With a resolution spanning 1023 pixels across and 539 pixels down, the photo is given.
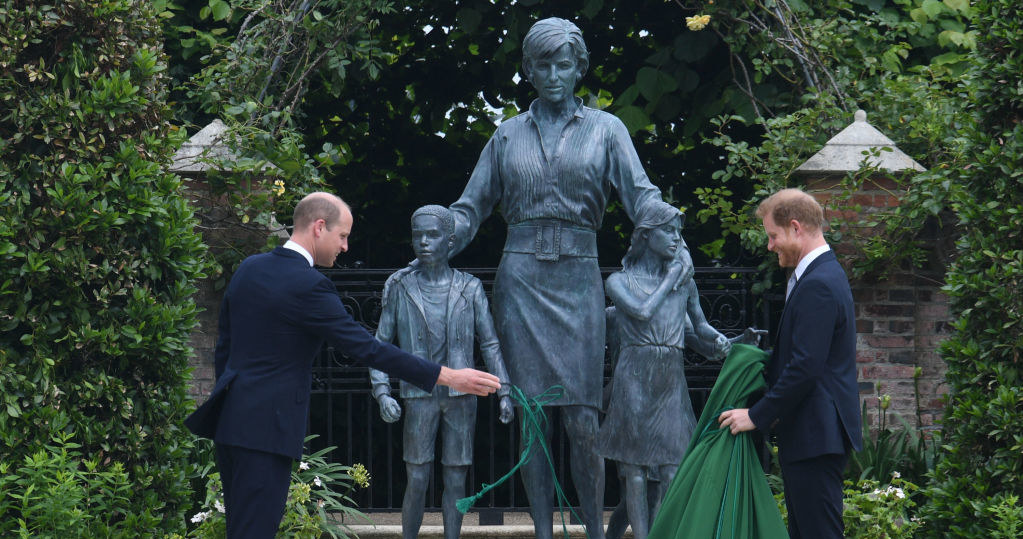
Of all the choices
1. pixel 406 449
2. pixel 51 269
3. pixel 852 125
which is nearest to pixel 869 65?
pixel 852 125

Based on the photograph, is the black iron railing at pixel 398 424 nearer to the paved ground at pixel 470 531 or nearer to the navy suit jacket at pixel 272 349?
the paved ground at pixel 470 531

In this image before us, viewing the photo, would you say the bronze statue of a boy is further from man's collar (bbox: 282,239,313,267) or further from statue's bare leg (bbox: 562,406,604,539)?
man's collar (bbox: 282,239,313,267)

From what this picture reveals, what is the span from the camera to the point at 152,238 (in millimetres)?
5500

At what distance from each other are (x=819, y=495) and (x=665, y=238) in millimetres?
1326

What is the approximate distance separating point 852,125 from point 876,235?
681 millimetres

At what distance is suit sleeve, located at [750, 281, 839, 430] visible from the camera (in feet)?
12.6

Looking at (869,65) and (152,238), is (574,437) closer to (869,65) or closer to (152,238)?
(152,238)

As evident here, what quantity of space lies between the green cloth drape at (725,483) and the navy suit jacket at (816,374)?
6.8 inches

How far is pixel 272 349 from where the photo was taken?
4043 mm

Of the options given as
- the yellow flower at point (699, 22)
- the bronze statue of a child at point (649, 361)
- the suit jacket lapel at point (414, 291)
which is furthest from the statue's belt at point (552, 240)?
the yellow flower at point (699, 22)

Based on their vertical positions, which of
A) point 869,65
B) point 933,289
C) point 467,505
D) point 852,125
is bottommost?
point 467,505

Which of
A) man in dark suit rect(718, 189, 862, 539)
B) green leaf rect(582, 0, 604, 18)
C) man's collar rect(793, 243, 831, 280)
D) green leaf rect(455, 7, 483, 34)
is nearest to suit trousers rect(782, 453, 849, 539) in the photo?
man in dark suit rect(718, 189, 862, 539)

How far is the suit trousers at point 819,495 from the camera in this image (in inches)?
156

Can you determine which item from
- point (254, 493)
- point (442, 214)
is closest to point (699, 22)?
point (442, 214)
